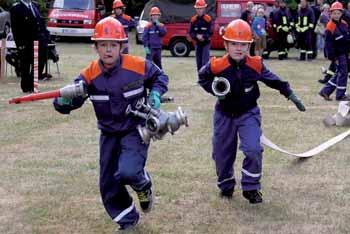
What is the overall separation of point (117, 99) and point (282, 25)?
66.5 ft

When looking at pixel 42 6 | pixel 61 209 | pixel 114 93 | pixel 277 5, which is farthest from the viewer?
pixel 42 6

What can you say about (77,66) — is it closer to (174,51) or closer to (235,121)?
(174,51)

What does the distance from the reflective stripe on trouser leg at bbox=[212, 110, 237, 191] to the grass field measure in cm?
19

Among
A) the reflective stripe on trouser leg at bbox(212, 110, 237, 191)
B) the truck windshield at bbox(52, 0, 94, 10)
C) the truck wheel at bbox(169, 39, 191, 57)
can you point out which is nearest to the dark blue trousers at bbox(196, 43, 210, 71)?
the truck wheel at bbox(169, 39, 191, 57)

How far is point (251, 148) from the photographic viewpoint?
A: 6.90m

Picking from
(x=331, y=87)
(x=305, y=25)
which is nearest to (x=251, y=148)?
(x=331, y=87)

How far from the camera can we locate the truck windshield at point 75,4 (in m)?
31.6

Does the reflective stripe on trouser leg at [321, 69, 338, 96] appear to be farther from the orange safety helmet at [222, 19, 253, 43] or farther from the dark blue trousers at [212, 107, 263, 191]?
the orange safety helmet at [222, 19, 253, 43]

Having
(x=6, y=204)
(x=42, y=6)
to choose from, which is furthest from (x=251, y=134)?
(x=42, y=6)

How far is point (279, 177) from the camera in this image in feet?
26.9

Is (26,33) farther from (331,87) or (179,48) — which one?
(179,48)

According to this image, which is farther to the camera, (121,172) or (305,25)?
(305,25)

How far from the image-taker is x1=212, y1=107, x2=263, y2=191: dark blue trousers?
22.8 ft

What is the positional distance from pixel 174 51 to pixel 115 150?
67.9ft
